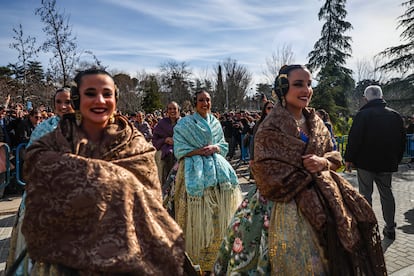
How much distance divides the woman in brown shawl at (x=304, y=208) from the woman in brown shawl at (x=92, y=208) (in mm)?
849

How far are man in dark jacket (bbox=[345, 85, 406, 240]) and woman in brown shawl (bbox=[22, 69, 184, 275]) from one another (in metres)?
3.68

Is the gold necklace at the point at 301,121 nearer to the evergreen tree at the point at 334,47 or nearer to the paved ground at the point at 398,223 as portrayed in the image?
the paved ground at the point at 398,223

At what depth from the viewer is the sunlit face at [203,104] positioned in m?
4.09

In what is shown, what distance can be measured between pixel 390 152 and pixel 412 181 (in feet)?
15.8

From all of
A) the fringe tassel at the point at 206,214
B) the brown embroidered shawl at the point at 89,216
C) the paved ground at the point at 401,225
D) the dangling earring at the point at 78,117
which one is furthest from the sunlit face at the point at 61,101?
the paved ground at the point at 401,225

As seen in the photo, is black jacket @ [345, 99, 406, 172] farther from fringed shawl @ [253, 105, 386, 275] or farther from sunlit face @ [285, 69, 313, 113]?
sunlit face @ [285, 69, 313, 113]

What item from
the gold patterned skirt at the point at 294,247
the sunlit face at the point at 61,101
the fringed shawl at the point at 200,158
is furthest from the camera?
the fringed shawl at the point at 200,158

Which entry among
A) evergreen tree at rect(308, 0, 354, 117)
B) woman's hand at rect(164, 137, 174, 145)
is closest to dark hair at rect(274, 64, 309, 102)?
woman's hand at rect(164, 137, 174, 145)

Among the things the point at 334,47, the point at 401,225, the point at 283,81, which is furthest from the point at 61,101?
the point at 334,47

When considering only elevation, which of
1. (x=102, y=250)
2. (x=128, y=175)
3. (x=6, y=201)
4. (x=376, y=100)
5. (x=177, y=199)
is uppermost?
(x=376, y=100)

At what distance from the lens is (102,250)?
1.64 m

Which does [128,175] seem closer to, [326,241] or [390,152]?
[326,241]

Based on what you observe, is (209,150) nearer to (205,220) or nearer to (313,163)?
(205,220)

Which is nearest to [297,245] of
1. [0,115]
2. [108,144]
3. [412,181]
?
[108,144]
